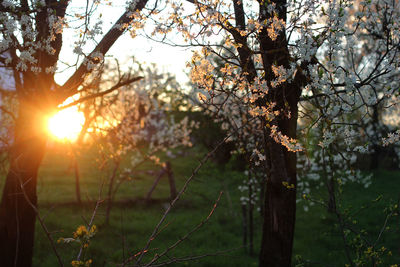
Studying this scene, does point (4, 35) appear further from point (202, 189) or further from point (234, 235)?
point (202, 189)

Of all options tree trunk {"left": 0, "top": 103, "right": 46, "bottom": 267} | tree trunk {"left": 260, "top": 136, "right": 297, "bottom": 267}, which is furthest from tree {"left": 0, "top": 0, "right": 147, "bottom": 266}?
tree trunk {"left": 260, "top": 136, "right": 297, "bottom": 267}

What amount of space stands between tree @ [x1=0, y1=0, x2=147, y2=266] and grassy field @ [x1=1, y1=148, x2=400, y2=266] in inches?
55.4

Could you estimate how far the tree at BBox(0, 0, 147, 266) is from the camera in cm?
589

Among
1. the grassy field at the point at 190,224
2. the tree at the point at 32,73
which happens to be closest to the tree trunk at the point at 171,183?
the grassy field at the point at 190,224

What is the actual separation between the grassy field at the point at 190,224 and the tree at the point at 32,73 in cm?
141

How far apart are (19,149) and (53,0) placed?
271 centimetres

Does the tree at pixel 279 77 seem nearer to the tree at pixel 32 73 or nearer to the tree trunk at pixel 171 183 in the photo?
the tree at pixel 32 73

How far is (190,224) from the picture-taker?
13.3 m

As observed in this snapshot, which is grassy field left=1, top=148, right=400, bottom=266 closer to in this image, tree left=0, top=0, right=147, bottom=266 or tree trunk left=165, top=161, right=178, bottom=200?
tree trunk left=165, top=161, right=178, bottom=200

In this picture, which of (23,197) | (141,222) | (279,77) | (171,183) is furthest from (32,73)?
(171,183)

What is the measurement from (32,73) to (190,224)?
8468 mm

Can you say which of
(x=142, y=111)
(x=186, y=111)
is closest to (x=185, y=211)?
(x=186, y=111)

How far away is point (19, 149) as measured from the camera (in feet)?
22.5

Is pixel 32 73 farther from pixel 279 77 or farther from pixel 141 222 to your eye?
pixel 141 222
